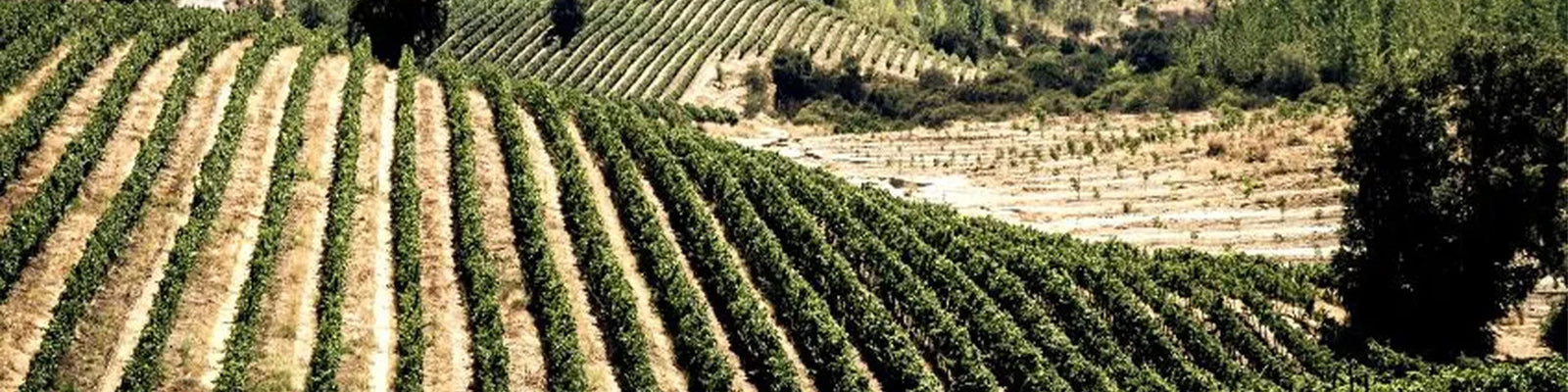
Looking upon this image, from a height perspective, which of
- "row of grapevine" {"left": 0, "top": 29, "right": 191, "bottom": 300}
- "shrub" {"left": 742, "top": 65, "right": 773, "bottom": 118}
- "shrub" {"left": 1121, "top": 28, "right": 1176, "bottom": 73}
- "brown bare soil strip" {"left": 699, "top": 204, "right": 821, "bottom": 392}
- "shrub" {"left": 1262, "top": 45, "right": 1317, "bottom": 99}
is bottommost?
"shrub" {"left": 742, "top": 65, "right": 773, "bottom": 118}

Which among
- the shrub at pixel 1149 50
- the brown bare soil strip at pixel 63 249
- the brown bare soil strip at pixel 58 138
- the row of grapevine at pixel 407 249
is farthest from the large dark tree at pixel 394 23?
the shrub at pixel 1149 50

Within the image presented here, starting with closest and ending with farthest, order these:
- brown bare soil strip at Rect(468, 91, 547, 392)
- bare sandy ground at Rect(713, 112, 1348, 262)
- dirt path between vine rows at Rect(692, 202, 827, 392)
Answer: brown bare soil strip at Rect(468, 91, 547, 392) < dirt path between vine rows at Rect(692, 202, 827, 392) < bare sandy ground at Rect(713, 112, 1348, 262)

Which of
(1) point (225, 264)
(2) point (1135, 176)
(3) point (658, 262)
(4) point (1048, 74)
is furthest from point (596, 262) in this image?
(4) point (1048, 74)

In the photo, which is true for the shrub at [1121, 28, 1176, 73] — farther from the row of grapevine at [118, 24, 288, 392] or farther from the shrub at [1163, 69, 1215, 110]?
the row of grapevine at [118, 24, 288, 392]

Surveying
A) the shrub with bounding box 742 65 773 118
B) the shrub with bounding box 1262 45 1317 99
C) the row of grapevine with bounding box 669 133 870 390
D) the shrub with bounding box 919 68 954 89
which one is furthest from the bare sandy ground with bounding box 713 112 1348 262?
the shrub with bounding box 919 68 954 89

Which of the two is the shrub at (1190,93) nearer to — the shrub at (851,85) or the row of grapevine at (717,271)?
the shrub at (851,85)

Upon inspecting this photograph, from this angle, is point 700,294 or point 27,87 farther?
point 27,87

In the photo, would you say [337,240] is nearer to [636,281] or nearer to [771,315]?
[636,281]
